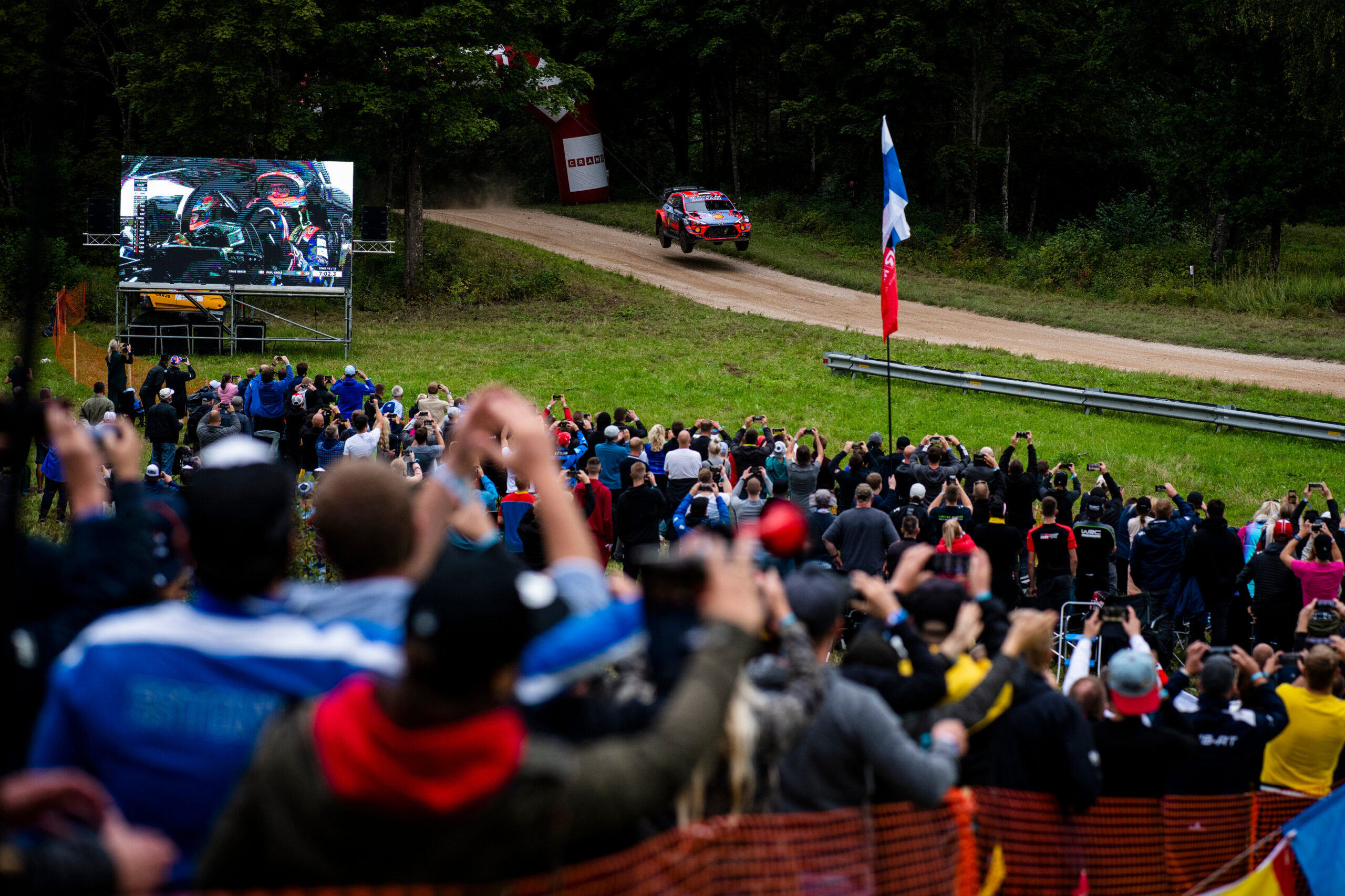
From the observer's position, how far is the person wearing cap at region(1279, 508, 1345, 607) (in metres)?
11.6

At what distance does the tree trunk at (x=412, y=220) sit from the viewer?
113 ft

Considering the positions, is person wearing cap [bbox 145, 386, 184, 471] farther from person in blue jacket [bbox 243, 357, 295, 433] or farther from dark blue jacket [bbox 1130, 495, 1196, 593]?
dark blue jacket [bbox 1130, 495, 1196, 593]

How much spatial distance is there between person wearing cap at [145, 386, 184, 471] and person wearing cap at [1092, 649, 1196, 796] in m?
14.8

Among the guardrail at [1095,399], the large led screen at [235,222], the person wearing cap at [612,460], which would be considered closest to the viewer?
the person wearing cap at [612,460]

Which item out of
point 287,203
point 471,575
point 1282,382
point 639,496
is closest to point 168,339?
point 287,203

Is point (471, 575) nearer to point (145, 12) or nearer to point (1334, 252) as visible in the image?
point (145, 12)

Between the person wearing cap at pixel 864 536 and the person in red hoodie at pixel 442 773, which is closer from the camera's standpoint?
the person in red hoodie at pixel 442 773

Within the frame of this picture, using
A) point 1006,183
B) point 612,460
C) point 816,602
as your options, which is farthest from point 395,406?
point 1006,183

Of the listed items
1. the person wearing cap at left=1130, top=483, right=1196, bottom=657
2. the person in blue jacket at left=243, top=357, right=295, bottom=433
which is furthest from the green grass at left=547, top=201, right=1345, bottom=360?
the person in blue jacket at left=243, top=357, right=295, bottom=433

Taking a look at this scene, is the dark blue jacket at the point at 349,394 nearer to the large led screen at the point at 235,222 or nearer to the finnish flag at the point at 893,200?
the finnish flag at the point at 893,200

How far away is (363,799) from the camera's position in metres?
2.48

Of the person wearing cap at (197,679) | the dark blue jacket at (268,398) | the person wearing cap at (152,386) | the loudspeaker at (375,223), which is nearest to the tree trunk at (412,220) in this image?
the loudspeaker at (375,223)

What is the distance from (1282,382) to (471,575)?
24780 millimetres

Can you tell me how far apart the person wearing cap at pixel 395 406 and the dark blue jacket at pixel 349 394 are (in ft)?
1.08
